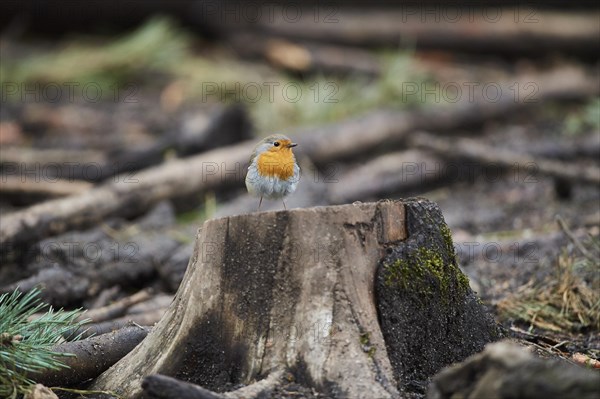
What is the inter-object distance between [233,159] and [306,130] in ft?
3.65

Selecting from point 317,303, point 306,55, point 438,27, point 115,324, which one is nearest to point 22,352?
point 115,324

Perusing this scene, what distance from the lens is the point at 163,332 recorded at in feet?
9.92

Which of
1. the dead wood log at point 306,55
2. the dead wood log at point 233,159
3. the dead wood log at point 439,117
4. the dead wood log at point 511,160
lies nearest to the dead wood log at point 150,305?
the dead wood log at point 233,159

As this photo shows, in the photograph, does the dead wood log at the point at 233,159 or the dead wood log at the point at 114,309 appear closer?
A: the dead wood log at the point at 114,309

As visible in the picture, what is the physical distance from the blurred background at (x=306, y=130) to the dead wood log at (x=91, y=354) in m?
0.64

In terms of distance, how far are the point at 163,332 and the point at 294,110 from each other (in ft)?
18.4

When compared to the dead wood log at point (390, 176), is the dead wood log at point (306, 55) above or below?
above

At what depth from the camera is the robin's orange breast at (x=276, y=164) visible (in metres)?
3.86

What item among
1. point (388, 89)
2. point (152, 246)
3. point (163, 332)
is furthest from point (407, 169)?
point (163, 332)

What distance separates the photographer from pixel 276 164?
3.88 metres

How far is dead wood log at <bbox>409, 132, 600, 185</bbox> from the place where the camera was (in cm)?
620

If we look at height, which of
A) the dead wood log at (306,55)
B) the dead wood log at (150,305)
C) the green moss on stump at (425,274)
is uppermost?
the dead wood log at (306,55)

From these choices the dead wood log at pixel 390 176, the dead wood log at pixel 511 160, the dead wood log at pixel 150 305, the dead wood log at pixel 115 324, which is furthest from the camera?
the dead wood log at pixel 390 176

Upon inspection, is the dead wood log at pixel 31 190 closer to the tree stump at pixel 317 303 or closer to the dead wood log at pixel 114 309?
the dead wood log at pixel 114 309
